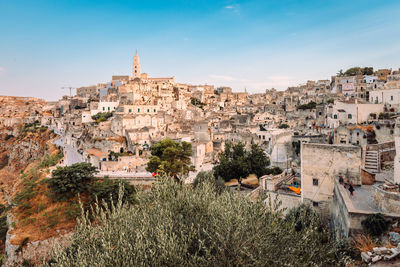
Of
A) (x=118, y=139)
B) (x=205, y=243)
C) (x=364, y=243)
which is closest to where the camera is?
(x=205, y=243)

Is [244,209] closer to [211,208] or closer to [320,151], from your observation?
[211,208]

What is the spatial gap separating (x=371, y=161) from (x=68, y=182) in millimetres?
22213

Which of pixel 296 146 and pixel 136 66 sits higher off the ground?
pixel 136 66

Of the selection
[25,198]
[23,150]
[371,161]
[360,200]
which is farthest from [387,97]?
[23,150]

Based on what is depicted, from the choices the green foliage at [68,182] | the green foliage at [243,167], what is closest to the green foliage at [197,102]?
the green foliage at [243,167]

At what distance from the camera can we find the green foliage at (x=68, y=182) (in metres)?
19.7

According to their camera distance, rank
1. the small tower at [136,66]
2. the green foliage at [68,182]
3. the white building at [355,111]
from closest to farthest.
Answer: the green foliage at [68,182] < the white building at [355,111] < the small tower at [136,66]

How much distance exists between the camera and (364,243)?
257 inches

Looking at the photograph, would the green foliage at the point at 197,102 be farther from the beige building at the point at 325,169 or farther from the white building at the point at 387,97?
the beige building at the point at 325,169

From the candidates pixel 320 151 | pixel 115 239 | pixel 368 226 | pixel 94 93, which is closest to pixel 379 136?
pixel 320 151

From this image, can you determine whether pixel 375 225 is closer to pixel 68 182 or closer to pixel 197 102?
pixel 68 182

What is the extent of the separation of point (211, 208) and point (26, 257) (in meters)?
15.6

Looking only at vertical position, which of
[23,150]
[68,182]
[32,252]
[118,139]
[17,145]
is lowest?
[32,252]

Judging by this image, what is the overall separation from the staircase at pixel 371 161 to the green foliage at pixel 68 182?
21000mm
